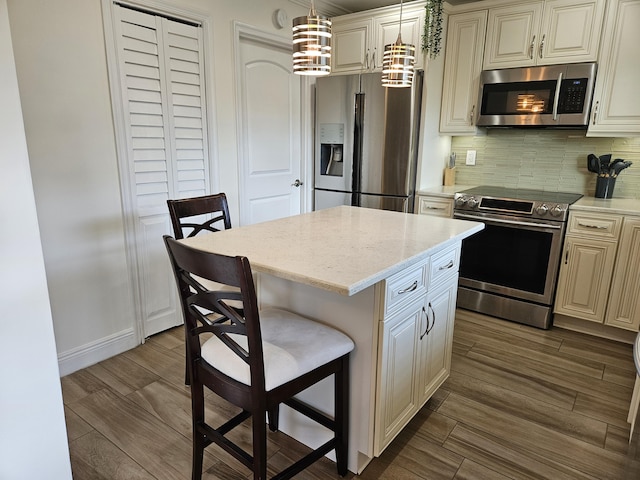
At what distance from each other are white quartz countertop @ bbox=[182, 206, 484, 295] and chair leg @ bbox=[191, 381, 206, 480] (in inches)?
20.7

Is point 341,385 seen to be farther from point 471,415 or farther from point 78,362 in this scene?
point 78,362

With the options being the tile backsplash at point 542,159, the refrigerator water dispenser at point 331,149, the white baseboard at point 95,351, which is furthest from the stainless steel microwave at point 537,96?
the white baseboard at point 95,351

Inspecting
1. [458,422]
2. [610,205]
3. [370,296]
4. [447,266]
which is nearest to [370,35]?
[610,205]

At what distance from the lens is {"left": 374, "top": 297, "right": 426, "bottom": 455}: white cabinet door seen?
1.53m

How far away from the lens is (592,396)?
224cm

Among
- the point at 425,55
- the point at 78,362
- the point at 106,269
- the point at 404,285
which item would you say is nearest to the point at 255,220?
the point at 106,269

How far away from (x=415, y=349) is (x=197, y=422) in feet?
3.04

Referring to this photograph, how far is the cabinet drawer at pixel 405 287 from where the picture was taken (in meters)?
1.48

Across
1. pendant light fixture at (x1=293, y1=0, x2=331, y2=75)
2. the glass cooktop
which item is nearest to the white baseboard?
pendant light fixture at (x1=293, y1=0, x2=331, y2=75)

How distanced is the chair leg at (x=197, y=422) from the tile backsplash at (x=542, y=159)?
124 inches

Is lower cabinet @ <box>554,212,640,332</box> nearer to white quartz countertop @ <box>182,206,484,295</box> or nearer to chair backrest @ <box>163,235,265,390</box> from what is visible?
white quartz countertop @ <box>182,206,484,295</box>

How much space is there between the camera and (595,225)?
2.77 m

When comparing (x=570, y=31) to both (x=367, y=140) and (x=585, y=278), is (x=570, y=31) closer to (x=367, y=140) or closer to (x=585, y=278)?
(x=367, y=140)

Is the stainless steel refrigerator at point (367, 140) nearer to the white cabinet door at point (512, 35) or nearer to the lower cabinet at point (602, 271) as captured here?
the white cabinet door at point (512, 35)
